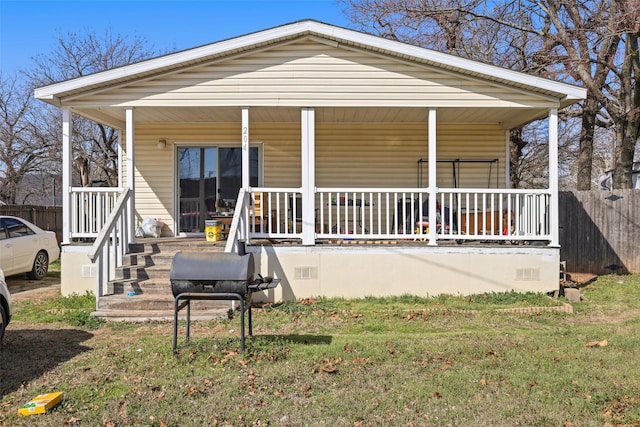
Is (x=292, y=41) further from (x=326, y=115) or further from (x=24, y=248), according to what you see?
(x=24, y=248)

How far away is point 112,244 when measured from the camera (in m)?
8.10

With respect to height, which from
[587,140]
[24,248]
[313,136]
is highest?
[587,140]

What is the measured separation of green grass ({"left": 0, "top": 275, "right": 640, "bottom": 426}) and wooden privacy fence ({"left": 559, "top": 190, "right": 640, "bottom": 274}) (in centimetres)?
434

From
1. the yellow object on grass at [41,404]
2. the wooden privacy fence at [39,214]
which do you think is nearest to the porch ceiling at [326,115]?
the yellow object on grass at [41,404]

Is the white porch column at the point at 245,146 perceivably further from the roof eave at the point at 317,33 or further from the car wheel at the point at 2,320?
the car wheel at the point at 2,320

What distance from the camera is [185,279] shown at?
15.8 ft

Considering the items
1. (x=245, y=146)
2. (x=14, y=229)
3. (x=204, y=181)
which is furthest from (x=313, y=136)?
(x=14, y=229)

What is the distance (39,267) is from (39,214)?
5600 mm

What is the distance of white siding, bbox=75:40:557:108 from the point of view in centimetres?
841

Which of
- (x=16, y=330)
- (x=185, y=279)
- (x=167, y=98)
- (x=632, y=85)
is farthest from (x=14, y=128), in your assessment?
(x=632, y=85)

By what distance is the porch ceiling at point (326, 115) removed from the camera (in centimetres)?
892

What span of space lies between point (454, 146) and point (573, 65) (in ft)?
16.9

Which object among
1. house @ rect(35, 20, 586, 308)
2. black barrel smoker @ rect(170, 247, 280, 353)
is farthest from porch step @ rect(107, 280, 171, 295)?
black barrel smoker @ rect(170, 247, 280, 353)

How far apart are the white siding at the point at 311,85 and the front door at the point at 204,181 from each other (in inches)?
89.9
